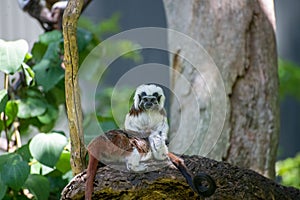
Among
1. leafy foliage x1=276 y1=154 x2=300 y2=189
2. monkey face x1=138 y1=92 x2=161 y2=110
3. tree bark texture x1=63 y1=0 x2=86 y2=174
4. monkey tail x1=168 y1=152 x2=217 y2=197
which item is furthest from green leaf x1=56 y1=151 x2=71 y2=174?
leafy foliage x1=276 y1=154 x2=300 y2=189

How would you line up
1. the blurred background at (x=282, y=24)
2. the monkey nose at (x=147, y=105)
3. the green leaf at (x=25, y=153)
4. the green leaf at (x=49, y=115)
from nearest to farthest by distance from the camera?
the monkey nose at (x=147, y=105), the green leaf at (x=25, y=153), the green leaf at (x=49, y=115), the blurred background at (x=282, y=24)

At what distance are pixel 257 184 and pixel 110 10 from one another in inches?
155

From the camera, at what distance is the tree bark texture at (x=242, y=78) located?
3273 millimetres

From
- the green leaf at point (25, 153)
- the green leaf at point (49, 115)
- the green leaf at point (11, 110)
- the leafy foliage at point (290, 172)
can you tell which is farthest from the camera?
the leafy foliage at point (290, 172)

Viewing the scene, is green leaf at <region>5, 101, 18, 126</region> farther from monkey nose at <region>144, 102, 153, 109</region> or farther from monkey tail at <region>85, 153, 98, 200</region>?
monkey nose at <region>144, 102, 153, 109</region>

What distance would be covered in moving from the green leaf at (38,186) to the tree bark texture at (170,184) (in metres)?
0.62

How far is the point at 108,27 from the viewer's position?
5254 millimetres

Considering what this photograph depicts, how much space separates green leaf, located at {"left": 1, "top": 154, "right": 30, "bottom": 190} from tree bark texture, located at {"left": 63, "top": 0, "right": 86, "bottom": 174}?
43cm

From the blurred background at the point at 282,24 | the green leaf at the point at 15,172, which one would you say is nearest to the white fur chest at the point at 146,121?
the green leaf at the point at 15,172

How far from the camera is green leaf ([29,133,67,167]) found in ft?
9.47

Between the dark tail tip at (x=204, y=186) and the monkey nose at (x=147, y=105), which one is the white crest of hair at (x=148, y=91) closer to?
the monkey nose at (x=147, y=105)

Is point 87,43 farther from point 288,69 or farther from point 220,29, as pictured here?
point 288,69

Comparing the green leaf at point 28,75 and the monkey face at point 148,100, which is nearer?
the monkey face at point 148,100

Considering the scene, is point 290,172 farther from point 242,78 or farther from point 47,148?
point 47,148
